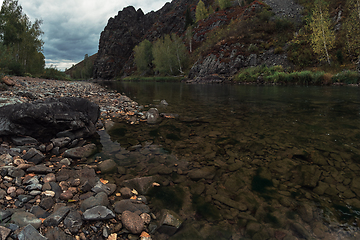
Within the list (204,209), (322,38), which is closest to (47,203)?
(204,209)

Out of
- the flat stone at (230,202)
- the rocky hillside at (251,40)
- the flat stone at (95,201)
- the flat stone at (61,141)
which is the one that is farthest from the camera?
the rocky hillside at (251,40)

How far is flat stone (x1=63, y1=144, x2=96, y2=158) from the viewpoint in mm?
4059

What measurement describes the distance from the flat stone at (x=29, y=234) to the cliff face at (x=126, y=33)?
389 ft

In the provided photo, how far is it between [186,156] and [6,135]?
4.55 meters

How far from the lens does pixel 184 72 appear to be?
181 ft

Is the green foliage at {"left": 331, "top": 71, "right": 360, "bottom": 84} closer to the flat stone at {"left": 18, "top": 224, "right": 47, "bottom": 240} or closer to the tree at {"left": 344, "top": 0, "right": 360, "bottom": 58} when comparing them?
the tree at {"left": 344, "top": 0, "right": 360, "bottom": 58}

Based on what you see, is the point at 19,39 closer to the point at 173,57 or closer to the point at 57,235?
the point at 173,57

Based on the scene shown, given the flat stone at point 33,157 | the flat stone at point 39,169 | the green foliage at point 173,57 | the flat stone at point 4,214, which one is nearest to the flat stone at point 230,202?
the flat stone at point 4,214

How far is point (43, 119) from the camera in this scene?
174 inches

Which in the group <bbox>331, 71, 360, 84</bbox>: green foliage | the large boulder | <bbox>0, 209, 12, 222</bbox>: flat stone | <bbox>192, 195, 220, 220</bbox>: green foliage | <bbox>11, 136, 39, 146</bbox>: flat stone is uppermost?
<bbox>331, 71, 360, 84</bbox>: green foliage

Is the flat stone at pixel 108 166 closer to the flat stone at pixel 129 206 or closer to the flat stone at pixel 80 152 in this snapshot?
the flat stone at pixel 80 152

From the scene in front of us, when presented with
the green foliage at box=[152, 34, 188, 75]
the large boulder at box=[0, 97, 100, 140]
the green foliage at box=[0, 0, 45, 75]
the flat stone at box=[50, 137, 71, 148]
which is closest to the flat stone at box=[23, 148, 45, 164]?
the flat stone at box=[50, 137, 71, 148]

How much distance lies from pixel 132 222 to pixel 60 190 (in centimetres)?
148

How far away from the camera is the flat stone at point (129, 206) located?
247cm
